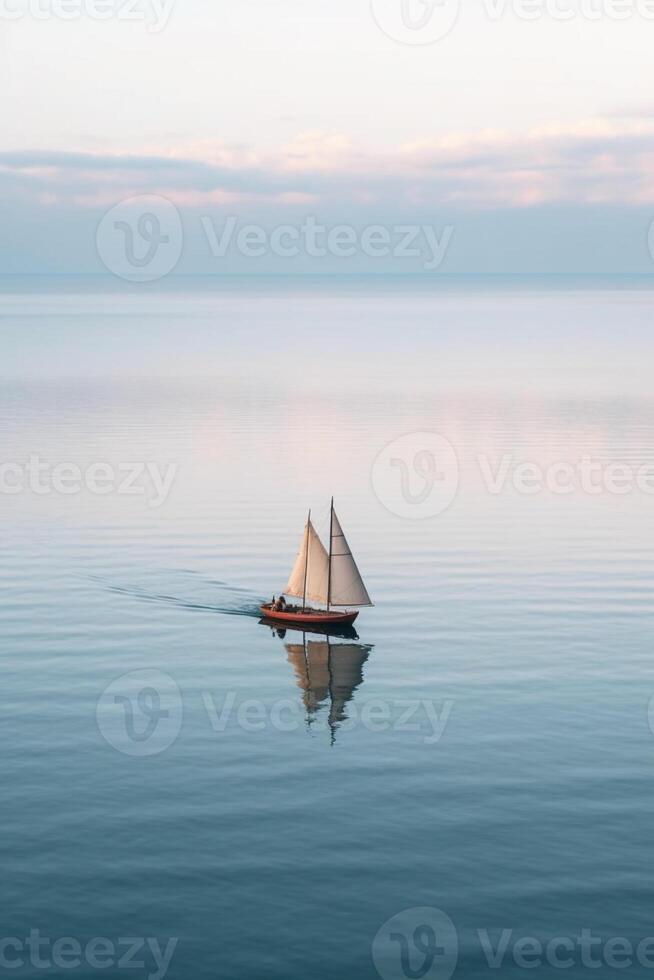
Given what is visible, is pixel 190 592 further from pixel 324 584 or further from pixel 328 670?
pixel 328 670

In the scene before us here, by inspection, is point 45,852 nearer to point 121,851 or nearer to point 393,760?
point 121,851

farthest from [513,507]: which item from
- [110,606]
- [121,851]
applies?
[121,851]

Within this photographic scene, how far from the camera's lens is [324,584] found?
299 feet

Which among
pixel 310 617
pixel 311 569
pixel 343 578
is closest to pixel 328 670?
pixel 310 617

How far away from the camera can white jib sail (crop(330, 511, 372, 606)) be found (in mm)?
88812

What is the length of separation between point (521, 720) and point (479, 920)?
846 inches

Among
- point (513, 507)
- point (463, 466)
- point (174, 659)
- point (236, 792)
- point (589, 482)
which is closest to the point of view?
point (236, 792)

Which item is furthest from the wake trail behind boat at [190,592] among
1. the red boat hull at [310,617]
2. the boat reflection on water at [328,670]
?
the boat reflection on water at [328,670]

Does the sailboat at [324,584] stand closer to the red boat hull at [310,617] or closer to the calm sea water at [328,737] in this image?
the red boat hull at [310,617]

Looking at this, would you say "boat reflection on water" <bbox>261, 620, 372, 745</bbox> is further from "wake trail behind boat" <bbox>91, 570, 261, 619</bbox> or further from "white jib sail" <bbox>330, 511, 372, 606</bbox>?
"wake trail behind boat" <bbox>91, 570, 261, 619</bbox>

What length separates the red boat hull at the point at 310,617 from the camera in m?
87.3

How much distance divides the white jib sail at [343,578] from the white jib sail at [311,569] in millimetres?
1191

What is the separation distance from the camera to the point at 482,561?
104 m

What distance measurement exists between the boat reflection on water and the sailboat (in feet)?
4.08
